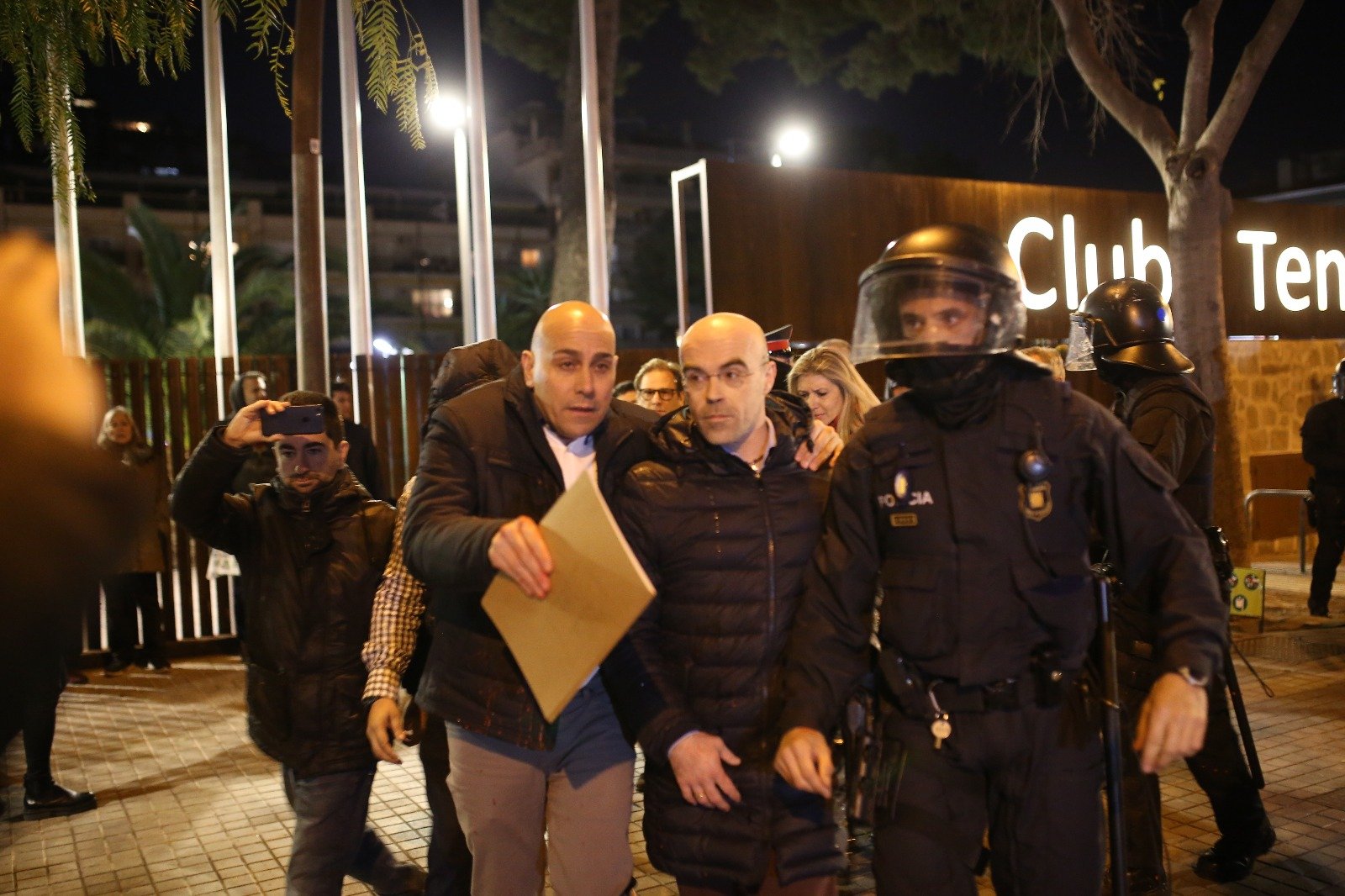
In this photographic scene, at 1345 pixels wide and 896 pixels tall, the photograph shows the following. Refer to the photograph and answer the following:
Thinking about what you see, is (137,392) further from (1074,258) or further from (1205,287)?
(1074,258)

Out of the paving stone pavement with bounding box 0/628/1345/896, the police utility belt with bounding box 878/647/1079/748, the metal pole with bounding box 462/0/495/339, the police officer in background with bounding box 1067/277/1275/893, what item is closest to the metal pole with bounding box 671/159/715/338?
the metal pole with bounding box 462/0/495/339

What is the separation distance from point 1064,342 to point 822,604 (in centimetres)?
1047

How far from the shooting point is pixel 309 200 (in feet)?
27.0

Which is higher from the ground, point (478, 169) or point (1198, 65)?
point (1198, 65)

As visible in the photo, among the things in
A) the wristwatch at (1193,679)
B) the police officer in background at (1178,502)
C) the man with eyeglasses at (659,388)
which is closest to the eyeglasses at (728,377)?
the wristwatch at (1193,679)

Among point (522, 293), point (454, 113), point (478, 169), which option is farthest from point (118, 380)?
point (522, 293)

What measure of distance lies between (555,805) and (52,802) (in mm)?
3901

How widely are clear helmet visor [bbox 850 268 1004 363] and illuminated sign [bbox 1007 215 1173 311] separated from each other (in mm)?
9246

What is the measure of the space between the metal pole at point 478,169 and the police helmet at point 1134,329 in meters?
7.93

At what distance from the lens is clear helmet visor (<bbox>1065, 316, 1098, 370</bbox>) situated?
491 cm

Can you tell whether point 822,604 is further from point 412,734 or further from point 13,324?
point 13,324

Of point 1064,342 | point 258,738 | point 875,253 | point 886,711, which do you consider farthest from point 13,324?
point 1064,342

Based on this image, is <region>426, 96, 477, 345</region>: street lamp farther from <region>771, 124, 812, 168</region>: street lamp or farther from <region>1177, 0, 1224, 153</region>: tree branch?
<region>1177, 0, 1224, 153</region>: tree branch

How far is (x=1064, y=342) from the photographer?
481 inches
